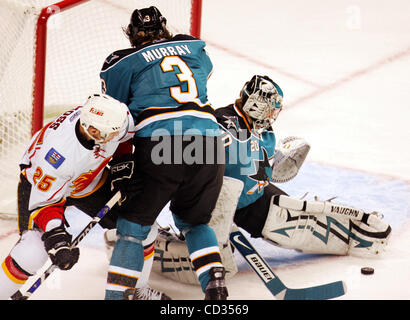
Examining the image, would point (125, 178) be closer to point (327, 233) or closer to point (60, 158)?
point (60, 158)

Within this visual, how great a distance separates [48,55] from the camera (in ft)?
15.8

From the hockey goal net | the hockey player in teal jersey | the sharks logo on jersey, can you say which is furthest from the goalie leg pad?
the hockey goal net

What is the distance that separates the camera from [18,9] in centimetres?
376

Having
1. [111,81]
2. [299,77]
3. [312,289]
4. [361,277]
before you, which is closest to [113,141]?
[111,81]

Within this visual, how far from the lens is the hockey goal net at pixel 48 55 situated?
3.78 m

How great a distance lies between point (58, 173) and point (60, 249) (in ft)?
0.89

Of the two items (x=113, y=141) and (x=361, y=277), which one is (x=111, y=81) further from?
(x=361, y=277)

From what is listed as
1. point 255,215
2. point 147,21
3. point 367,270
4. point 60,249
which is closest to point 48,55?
point 147,21

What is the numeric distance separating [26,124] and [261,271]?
4.74ft

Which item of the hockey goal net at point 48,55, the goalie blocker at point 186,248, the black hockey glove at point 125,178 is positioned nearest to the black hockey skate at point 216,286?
the goalie blocker at point 186,248

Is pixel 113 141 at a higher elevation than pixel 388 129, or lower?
higher

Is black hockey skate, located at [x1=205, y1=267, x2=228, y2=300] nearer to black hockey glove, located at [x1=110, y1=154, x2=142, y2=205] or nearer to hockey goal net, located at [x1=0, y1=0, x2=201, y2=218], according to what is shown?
black hockey glove, located at [x1=110, y1=154, x2=142, y2=205]

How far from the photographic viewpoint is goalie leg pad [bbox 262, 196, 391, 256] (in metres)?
3.58

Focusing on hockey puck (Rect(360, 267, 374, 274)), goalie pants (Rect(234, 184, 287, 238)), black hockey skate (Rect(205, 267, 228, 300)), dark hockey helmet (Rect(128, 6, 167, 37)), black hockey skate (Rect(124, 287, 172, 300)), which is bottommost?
hockey puck (Rect(360, 267, 374, 274))
